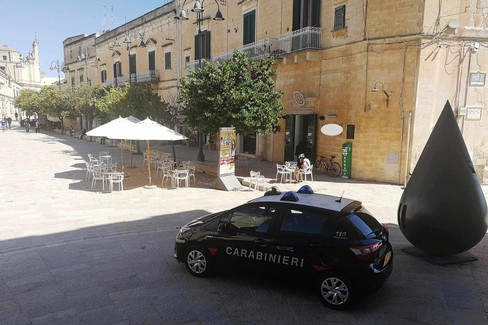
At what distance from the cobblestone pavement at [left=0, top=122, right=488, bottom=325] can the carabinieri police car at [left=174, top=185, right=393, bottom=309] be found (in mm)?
287

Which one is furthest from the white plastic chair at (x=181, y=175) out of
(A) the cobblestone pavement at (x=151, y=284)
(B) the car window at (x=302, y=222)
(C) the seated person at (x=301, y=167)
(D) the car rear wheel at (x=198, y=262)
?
(B) the car window at (x=302, y=222)

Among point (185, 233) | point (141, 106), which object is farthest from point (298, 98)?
point (185, 233)

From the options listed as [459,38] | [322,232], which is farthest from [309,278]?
[459,38]

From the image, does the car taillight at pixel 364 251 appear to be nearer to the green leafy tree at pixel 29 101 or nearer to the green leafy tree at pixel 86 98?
the green leafy tree at pixel 86 98

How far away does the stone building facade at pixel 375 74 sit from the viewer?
1328cm

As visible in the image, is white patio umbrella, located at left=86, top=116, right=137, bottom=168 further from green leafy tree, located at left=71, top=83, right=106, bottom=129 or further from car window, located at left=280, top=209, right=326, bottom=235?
green leafy tree, located at left=71, top=83, right=106, bottom=129

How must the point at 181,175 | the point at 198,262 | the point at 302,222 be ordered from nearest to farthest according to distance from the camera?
the point at 302,222
the point at 198,262
the point at 181,175

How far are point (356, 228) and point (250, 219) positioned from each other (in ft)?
5.07

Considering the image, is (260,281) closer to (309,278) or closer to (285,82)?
(309,278)

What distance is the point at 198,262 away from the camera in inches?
229

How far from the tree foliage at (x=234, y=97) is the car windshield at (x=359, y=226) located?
8445 mm

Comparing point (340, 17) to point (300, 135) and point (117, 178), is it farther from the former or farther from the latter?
point (117, 178)

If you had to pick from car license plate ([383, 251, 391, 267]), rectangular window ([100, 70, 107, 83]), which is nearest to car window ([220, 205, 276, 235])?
car license plate ([383, 251, 391, 267])

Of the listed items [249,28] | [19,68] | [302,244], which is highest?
[19,68]
